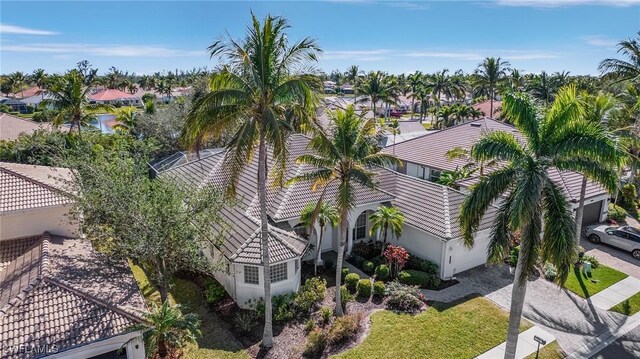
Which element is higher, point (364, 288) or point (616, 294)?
point (364, 288)

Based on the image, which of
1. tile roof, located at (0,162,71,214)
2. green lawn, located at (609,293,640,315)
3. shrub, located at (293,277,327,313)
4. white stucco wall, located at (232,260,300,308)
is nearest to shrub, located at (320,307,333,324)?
shrub, located at (293,277,327,313)

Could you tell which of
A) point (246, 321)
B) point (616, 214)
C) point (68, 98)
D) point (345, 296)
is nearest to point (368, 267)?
point (345, 296)

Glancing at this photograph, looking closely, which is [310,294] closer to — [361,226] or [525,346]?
[361,226]

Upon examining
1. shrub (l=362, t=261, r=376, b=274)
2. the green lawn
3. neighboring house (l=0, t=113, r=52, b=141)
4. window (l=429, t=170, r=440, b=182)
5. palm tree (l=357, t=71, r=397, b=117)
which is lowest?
the green lawn

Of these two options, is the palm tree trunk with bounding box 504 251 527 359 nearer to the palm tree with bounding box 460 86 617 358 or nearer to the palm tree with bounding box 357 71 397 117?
the palm tree with bounding box 460 86 617 358

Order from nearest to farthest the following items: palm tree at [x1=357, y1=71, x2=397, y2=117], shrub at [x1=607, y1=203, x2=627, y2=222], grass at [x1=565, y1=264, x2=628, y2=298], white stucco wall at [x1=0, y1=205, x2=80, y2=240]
Answer: white stucco wall at [x1=0, y1=205, x2=80, y2=240]
grass at [x1=565, y1=264, x2=628, y2=298]
shrub at [x1=607, y1=203, x2=627, y2=222]
palm tree at [x1=357, y1=71, x2=397, y2=117]

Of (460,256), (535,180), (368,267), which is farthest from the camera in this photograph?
(460,256)
